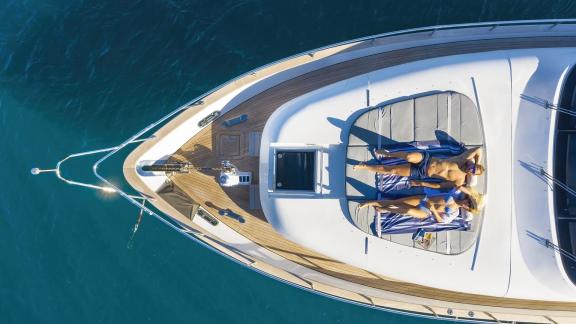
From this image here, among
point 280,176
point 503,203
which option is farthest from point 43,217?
point 503,203

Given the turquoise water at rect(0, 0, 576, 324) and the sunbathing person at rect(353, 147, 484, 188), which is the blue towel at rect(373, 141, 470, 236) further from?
the turquoise water at rect(0, 0, 576, 324)

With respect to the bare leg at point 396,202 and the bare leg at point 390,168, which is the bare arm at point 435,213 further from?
the bare leg at point 390,168

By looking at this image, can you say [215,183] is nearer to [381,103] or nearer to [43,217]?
[381,103]

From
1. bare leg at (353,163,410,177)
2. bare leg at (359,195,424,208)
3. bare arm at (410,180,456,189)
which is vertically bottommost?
bare leg at (359,195,424,208)

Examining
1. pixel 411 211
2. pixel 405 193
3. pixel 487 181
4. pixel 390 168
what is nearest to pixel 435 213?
pixel 411 211

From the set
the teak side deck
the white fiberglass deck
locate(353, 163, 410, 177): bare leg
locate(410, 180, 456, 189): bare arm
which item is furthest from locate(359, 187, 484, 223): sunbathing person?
the teak side deck
